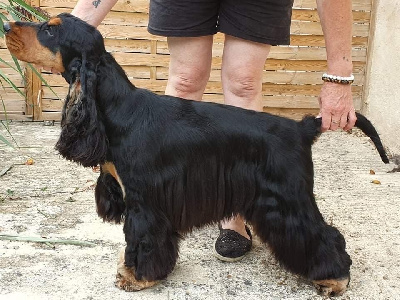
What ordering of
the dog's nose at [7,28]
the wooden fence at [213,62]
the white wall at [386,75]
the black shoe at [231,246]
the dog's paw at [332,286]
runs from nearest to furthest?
the dog's nose at [7,28]
the dog's paw at [332,286]
the black shoe at [231,246]
the white wall at [386,75]
the wooden fence at [213,62]

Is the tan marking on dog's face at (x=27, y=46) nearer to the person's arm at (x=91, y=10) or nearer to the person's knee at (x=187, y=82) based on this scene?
the person's arm at (x=91, y=10)

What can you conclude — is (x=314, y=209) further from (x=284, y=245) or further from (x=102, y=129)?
(x=102, y=129)

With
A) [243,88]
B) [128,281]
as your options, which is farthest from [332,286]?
[243,88]

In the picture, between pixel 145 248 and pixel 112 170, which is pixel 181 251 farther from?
pixel 112 170

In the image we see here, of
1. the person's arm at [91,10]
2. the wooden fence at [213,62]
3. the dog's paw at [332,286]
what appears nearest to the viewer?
the dog's paw at [332,286]

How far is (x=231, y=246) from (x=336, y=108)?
2.88 feet

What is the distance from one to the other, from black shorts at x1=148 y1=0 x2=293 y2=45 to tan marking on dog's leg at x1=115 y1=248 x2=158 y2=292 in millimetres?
1151

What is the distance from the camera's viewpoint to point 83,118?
238cm

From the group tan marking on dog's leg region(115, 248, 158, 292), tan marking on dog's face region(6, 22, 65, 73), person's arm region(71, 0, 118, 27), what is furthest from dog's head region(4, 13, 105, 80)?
tan marking on dog's leg region(115, 248, 158, 292)

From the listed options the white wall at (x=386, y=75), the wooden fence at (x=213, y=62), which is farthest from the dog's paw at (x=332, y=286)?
the wooden fence at (x=213, y=62)

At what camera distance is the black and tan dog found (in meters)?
2.39

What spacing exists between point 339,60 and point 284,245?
32.9 inches

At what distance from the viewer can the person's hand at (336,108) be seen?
8.38 ft

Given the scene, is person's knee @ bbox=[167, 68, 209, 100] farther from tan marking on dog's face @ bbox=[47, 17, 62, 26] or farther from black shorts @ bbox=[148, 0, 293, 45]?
tan marking on dog's face @ bbox=[47, 17, 62, 26]
